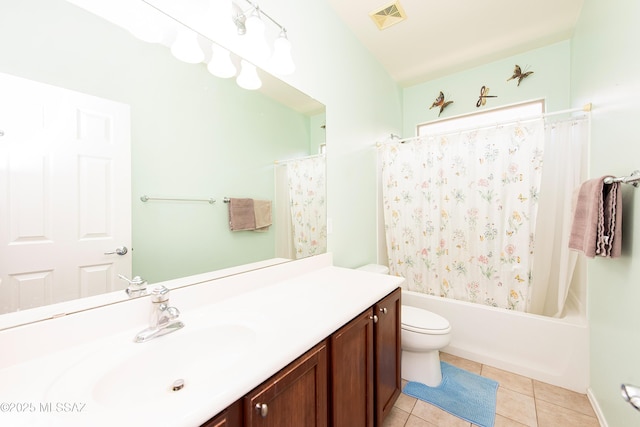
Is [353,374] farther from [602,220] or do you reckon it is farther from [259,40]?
[259,40]

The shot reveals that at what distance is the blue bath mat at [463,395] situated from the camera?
1434mm

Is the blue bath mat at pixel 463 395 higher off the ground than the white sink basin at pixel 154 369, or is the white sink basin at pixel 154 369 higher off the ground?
the white sink basin at pixel 154 369

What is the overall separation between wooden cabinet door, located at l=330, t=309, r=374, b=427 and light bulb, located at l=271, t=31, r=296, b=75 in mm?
1306

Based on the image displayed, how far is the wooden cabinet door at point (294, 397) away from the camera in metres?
0.61

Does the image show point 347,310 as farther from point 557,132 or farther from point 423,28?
point 423,28

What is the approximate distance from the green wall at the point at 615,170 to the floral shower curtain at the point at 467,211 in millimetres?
361

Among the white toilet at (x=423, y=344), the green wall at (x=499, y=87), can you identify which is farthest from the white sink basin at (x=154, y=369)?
the green wall at (x=499, y=87)

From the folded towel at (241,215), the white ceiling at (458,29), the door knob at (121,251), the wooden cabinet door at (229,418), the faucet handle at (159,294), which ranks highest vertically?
the white ceiling at (458,29)

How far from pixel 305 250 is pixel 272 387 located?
1006 mm

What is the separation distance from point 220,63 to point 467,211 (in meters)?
2.01

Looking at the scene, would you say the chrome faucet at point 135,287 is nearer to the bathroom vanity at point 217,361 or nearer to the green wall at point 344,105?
the bathroom vanity at point 217,361

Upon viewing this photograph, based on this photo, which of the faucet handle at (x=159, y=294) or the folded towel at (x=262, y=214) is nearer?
the faucet handle at (x=159, y=294)

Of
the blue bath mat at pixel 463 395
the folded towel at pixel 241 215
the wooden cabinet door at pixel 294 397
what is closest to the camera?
the wooden cabinet door at pixel 294 397

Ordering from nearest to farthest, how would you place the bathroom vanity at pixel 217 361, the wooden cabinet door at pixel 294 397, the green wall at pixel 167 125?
the bathroom vanity at pixel 217 361 → the wooden cabinet door at pixel 294 397 → the green wall at pixel 167 125
